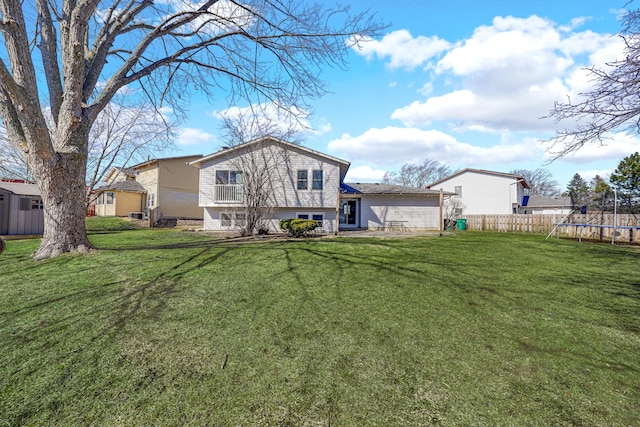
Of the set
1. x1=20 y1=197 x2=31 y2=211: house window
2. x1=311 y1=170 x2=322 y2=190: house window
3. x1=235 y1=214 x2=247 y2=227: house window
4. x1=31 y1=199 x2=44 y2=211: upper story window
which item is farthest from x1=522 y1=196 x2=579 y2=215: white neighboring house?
x1=20 y1=197 x2=31 y2=211: house window

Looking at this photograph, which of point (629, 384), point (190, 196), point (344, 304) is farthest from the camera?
point (190, 196)

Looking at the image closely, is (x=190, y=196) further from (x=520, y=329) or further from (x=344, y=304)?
(x=520, y=329)

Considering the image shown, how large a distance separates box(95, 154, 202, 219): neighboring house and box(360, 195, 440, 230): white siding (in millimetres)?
15802

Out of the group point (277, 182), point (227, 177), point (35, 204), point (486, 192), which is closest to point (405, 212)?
point (277, 182)

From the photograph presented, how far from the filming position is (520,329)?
4.22 m

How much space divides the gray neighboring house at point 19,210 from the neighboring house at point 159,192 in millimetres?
8381

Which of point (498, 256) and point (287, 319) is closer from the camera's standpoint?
point (287, 319)

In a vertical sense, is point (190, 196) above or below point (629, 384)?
above

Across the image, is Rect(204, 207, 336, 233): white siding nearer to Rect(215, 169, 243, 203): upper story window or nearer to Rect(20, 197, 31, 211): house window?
Rect(215, 169, 243, 203): upper story window

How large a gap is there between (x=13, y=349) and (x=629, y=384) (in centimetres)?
659

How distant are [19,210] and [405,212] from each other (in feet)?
68.0

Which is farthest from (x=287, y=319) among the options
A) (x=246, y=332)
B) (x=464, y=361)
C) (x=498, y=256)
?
(x=498, y=256)

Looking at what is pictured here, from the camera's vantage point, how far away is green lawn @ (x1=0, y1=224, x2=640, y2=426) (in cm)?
261

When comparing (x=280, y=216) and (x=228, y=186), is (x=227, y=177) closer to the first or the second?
(x=228, y=186)
